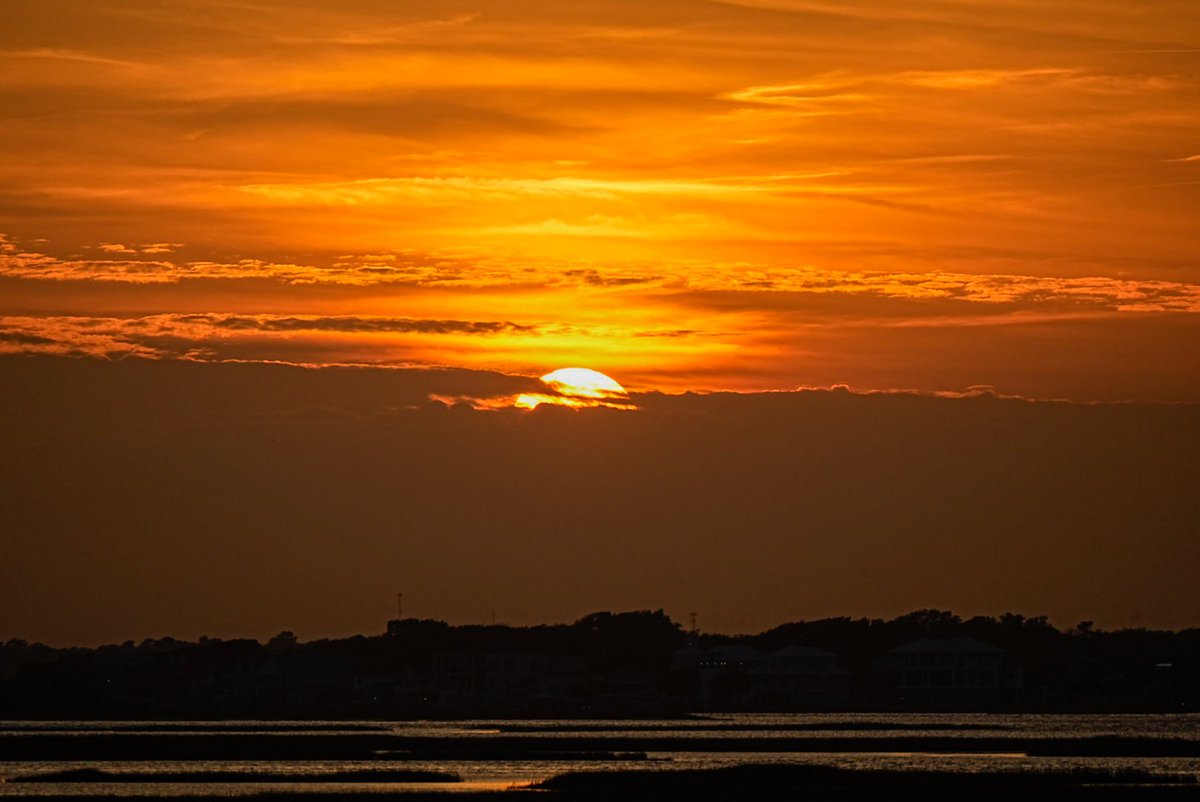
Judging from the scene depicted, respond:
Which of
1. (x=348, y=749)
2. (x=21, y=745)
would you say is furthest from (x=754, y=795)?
(x=21, y=745)

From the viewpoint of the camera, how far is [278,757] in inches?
4296

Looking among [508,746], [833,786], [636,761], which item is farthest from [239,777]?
[508,746]

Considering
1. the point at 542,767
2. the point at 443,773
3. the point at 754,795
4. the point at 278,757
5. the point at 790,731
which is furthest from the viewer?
the point at 790,731

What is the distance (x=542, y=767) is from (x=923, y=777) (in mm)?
20913

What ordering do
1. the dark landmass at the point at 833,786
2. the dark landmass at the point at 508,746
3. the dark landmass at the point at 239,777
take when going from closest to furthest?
1. the dark landmass at the point at 833,786
2. the dark landmass at the point at 239,777
3. the dark landmass at the point at 508,746

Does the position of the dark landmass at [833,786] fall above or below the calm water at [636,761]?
below

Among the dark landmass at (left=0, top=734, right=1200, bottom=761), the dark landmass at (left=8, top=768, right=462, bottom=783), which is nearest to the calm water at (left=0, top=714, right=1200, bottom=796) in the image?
the dark landmass at (left=0, top=734, right=1200, bottom=761)

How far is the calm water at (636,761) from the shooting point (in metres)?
85.9

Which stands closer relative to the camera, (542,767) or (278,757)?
(542,767)

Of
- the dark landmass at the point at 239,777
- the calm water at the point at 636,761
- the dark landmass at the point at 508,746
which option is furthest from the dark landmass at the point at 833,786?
the dark landmass at the point at 508,746

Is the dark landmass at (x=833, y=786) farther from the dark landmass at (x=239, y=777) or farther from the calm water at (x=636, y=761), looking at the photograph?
the dark landmass at (x=239, y=777)

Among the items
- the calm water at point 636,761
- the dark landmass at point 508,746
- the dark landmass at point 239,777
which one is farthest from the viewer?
the dark landmass at point 508,746

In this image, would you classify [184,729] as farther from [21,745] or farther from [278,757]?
[278,757]

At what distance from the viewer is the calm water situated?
282 ft
